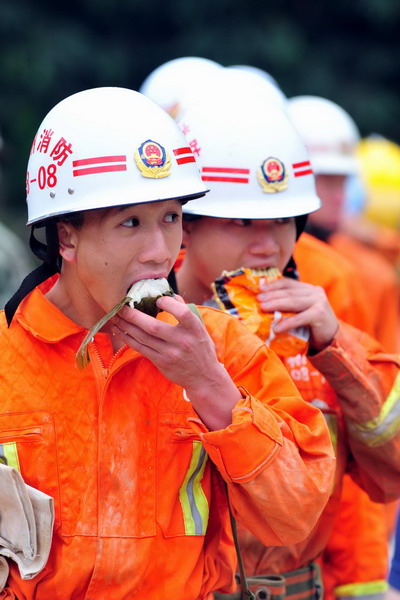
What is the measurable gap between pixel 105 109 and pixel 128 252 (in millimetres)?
472

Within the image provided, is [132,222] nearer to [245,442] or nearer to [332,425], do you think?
[245,442]

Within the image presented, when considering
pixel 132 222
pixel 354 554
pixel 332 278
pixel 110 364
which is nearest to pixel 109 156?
pixel 132 222

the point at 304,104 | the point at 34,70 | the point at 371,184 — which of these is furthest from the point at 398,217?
the point at 34,70

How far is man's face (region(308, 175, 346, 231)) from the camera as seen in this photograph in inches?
304

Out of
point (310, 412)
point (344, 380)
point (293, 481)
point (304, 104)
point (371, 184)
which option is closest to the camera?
point (293, 481)

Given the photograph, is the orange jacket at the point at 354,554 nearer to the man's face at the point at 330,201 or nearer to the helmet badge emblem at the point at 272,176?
the helmet badge emblem at the point at 272,176

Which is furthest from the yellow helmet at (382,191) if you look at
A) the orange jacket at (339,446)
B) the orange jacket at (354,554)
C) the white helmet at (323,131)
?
the orange jacket at (354,554)

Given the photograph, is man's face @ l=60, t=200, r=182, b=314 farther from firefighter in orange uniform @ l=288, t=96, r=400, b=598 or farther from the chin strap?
firefighter in orange uniform @ l=288, t=96, r=400, b=598

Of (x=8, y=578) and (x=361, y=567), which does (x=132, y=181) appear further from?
(x=361, y=567)

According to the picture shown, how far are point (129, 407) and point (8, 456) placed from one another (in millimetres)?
401

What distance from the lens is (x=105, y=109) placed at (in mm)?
3457

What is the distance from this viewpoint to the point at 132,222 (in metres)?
3.42

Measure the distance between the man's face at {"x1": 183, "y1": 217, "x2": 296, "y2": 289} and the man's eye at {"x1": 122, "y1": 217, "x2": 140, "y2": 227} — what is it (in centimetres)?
96

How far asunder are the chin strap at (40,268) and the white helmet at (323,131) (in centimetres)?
509
